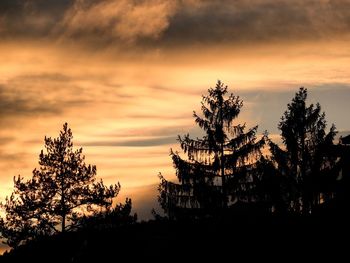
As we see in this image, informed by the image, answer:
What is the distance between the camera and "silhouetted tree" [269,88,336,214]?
1272 inches

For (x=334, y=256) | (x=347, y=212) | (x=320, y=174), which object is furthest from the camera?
(x=320, y=174)

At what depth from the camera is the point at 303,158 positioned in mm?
32906

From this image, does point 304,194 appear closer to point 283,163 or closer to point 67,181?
point 283,163

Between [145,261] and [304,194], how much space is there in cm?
1878

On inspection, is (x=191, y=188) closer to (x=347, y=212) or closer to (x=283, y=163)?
(x=283, y=163)

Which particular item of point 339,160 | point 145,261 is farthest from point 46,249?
point 339,160

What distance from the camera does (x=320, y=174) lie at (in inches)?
1272

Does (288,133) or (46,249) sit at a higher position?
(288,133)

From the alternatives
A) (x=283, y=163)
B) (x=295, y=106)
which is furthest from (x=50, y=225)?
(x=295, y=106)

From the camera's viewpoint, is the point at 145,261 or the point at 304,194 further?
the point at 304,194

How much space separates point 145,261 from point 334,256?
5.85 m

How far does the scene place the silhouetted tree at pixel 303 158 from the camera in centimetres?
3231

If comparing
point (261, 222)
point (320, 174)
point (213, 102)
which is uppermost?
point (213, 102)

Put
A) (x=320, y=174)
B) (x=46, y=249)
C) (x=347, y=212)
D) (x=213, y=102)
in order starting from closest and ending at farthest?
(x=347, y=212), (x=46, y=249), (x=320, y=174), (x=213, y=102)
